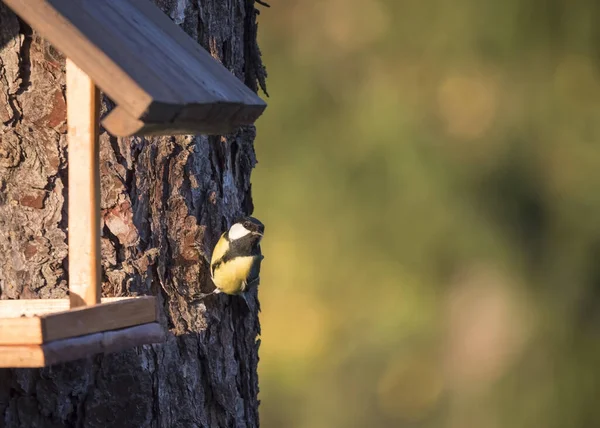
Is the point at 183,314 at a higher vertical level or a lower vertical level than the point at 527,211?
lower

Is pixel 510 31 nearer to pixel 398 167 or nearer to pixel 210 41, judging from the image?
pixel 398 167

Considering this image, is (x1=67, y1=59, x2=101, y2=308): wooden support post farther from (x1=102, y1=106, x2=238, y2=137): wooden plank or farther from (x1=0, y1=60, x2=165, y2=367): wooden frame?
(x1=102, y1=106, x2=238, y2=137): wooden plank

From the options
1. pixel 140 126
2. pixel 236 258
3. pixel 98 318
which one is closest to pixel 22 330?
pixel 98 318

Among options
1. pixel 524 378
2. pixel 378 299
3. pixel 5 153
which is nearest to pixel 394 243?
pixel 378 299

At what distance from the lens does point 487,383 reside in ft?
23.2

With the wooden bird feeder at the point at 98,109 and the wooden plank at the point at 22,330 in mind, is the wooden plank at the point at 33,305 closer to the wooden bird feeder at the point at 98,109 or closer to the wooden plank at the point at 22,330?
the wooden bird feeder at the point at 98,109

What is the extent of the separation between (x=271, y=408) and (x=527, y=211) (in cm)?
242

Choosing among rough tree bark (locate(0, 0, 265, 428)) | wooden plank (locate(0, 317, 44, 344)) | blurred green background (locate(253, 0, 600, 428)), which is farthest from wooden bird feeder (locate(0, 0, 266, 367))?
blurred green background (locate(253, 0, 600, 428))

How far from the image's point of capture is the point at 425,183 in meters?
6.60

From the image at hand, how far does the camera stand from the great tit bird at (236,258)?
7.82 ft

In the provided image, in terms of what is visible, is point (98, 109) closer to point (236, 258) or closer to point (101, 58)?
point (101, 58)

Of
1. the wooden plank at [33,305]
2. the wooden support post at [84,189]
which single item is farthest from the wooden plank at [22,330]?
the wooden plank at [33,305]

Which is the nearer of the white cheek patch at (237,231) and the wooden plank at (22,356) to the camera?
the wooden plank at (22,356)

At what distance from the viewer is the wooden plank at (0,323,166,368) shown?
5.46 ft
